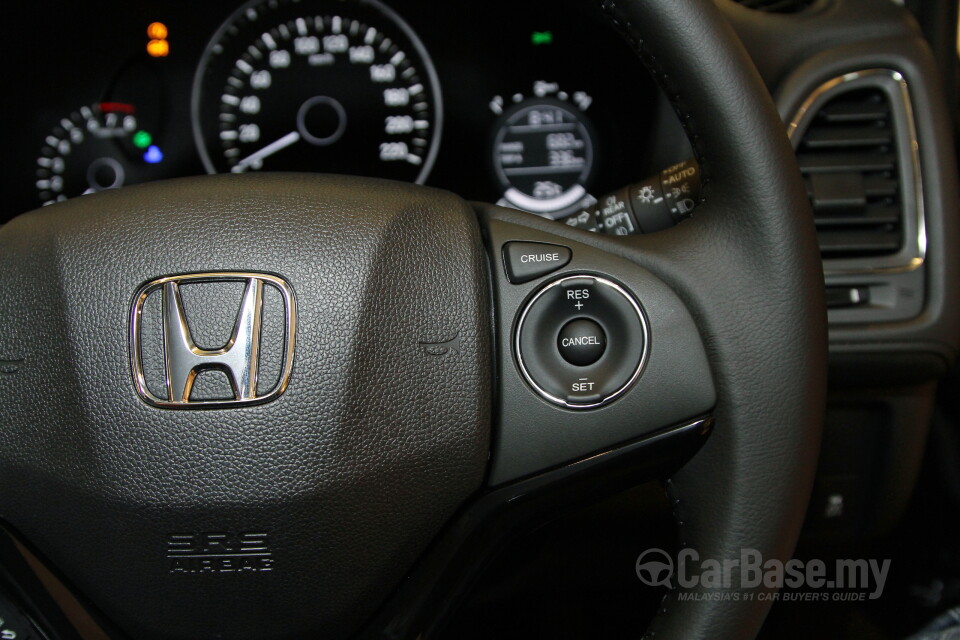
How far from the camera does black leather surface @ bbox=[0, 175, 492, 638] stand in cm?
56

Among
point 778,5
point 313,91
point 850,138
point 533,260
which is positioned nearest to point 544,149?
point 313,91

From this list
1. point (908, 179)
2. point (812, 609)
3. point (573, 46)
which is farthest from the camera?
point (573, 46)

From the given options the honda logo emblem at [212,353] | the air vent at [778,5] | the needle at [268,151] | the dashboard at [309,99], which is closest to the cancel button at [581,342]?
the honda logo emblem at [212,353]

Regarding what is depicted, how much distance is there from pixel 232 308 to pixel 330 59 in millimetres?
1241

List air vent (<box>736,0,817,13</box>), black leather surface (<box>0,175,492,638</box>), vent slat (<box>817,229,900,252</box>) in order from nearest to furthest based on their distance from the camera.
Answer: black leather surface (<box>0,175,492,638</box>)
vent slat (<box>817,229,900,252</box>)
air vent (<box>736,0,817,13</box>)

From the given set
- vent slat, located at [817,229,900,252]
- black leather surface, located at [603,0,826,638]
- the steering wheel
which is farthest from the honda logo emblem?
vent slat, located at [817,229,900,252]

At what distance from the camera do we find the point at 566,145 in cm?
166

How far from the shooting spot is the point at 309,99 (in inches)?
67.3

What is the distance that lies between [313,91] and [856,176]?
1.04m

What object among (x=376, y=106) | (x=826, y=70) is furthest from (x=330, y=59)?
(x=826, y=70)

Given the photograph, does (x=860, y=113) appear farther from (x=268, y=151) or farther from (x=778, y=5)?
(x=268, y=151)

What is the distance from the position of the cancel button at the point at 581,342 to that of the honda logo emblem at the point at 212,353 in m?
→ 0.18

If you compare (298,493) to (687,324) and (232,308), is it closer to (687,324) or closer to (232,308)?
(232,308)

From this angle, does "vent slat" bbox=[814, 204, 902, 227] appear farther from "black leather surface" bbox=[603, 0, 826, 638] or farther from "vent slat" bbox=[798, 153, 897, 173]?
"black leather surface" bbox=[603, 0, 826, 638]
